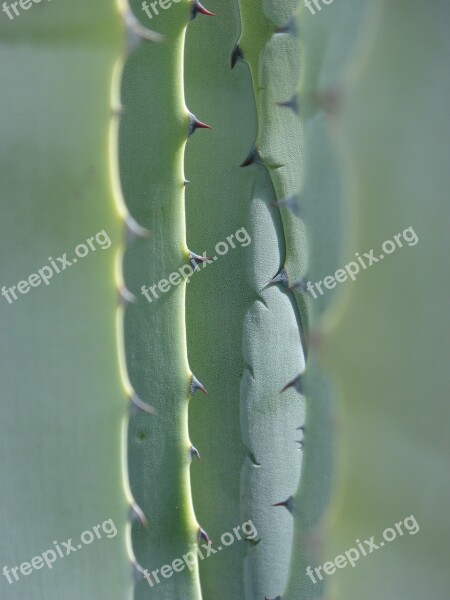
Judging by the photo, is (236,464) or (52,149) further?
(236,464)

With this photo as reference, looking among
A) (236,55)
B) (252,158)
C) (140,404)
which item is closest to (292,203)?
(252,158)

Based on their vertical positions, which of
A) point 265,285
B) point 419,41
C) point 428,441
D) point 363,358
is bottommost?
point 428,441

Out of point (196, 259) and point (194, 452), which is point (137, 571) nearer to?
point (194, 452)

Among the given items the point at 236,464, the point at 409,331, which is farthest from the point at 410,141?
the point at 236,464

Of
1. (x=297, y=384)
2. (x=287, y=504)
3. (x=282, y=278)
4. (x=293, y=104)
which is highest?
(x=293, y=104)

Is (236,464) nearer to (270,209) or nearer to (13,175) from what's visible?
(270,209)

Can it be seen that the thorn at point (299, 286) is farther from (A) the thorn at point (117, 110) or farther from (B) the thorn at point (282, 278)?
(A) the thorn at point (117, 110)

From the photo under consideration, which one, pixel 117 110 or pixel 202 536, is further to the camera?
pixel 202 536

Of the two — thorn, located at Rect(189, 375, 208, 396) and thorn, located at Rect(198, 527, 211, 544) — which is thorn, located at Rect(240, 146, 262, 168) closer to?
thorn, located at Rect(189, 375, 208, 396)
